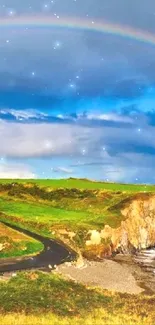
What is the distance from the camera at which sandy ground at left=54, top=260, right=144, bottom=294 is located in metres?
51.9

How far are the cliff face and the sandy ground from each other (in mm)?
8749

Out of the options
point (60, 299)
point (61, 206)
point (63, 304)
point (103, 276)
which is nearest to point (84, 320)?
point (63, 304)

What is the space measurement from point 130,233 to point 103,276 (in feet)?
120

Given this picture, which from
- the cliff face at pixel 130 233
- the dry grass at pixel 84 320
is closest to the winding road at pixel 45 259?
the cliff face at pixel 130 233

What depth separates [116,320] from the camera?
3556 cm

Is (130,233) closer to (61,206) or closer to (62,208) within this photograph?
(62,208)

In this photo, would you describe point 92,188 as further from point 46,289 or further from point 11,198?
point 46,289

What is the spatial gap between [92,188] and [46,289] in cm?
7629

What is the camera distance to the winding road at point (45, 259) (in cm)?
5331

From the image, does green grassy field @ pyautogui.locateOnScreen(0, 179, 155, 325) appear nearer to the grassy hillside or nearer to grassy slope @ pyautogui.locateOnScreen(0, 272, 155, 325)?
grassy slope @ pyautogui.locateOnScreen(0, 272, 155, 325)

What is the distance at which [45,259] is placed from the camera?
58.3 meters

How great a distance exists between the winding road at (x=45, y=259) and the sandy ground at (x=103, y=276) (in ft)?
6.52

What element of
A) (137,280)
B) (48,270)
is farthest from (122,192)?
(48,270)

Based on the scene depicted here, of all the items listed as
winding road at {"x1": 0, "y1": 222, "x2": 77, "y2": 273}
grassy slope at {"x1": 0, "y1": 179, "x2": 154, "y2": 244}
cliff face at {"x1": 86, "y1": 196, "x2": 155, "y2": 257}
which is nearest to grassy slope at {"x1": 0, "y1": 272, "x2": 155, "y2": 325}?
winding road at {"x1": 0, "y1": 222, "x2": 77, "y2": 273}
